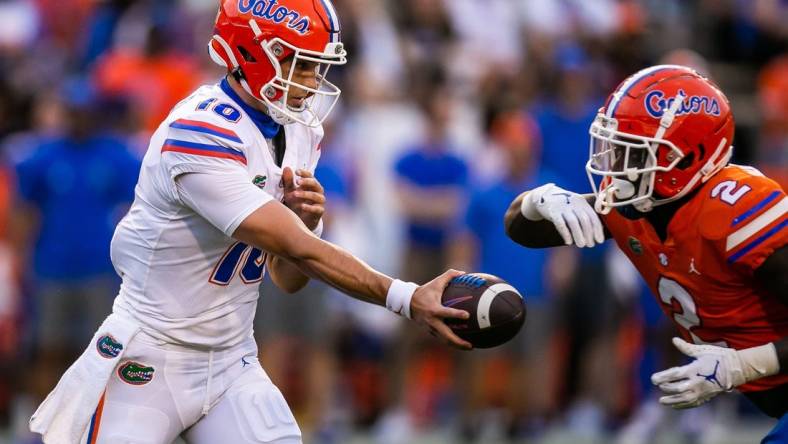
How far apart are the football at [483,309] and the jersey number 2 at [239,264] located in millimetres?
698

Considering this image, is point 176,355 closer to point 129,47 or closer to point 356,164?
point 356,164

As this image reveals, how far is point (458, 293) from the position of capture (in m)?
3.81

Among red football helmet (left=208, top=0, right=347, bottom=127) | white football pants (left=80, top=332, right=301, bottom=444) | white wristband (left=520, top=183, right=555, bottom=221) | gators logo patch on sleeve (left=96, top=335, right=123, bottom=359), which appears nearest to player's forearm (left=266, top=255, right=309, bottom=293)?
white football pants (left=80, top=332, right=301, bottom=444)

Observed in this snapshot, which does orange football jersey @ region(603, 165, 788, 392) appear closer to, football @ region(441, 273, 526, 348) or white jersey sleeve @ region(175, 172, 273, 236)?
football @ region(441, 273, 526, 348)

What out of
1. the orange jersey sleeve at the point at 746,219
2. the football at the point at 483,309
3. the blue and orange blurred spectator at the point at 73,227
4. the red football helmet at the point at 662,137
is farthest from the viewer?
the blue and orange blurred spectator at the point at 73,227

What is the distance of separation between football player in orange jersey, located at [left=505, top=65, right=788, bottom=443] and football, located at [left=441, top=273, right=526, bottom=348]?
502 mm

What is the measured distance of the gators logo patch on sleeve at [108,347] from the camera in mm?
4043

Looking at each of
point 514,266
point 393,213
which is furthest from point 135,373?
point 393,213

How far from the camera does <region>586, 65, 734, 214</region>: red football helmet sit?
4164 mm

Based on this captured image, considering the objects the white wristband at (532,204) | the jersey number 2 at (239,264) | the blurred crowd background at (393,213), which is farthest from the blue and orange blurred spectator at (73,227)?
the white wristband at (532,204)

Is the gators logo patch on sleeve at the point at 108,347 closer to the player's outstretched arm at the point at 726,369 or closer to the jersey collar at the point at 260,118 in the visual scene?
the jersey collar at the point at 260,118

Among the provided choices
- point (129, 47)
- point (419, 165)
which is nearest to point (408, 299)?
point (419, 165)

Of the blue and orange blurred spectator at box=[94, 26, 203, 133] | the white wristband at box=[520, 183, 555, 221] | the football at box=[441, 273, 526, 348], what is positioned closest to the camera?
the football at box=[441, 273, 526, 348]

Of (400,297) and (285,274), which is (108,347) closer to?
(285,274)
